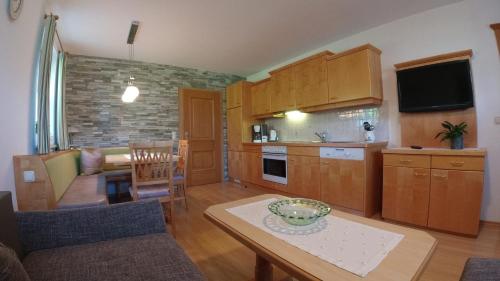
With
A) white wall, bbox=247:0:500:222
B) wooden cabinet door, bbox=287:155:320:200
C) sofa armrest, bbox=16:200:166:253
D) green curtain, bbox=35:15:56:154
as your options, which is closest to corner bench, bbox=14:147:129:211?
green curtain, bbox=35:15:56:154

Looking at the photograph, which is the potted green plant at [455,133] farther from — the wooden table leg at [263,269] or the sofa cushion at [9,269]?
the sofa cushion at [9,269]

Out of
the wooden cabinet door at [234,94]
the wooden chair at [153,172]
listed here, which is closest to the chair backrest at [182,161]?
the wooden chair at [153,172]

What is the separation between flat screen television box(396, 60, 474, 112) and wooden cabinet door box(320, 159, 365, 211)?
96cm

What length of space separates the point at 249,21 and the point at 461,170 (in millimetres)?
2819

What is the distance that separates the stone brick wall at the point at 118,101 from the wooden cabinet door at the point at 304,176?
2.57 m

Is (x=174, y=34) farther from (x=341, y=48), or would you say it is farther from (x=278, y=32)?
(x=341, y=48)

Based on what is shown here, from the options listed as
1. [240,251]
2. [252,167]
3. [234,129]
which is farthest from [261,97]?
[240,251]

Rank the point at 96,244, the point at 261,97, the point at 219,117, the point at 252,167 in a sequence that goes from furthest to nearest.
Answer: the point at 219,117 < the point at 261,97 < the point at 252,167 < the point at 96,244

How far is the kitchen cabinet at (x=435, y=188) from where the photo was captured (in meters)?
2.15

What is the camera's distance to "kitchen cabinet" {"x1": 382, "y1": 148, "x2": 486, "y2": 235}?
2.15m

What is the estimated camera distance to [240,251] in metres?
2.05

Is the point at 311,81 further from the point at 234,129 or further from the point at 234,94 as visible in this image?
the point at 234,129

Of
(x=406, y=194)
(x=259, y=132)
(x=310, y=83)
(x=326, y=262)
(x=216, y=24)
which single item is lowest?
(x=406, y=194)

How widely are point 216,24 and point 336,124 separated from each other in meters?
2.31
